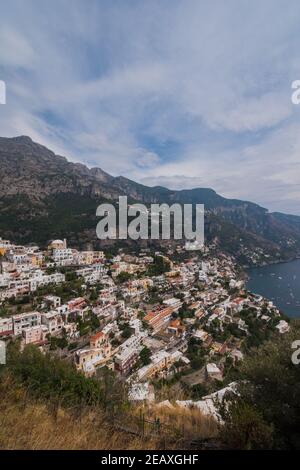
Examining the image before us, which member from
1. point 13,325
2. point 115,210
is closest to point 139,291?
point 13,325

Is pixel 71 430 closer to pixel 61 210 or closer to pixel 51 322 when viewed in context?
pixel 51 322

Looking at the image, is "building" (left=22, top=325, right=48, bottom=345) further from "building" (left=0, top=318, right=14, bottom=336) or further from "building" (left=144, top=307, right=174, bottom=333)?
"building" (left=144, top=307, right=174, bottom=333)

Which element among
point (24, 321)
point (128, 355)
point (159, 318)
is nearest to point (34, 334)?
point (24, 321)

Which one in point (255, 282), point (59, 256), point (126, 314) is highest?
point (59, 256)

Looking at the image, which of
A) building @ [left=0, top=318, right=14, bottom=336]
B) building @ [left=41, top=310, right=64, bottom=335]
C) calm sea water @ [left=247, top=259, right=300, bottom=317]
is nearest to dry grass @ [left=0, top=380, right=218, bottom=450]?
building @ [left=0, top=318, right=14, bottom=336]

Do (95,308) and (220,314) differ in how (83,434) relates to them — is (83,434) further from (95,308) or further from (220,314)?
(220,314)

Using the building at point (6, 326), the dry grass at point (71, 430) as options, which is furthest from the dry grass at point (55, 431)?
the building at point (6, 326)

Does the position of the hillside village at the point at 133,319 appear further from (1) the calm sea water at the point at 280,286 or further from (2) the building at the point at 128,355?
(1) the calm sea water at the point at 280,286
